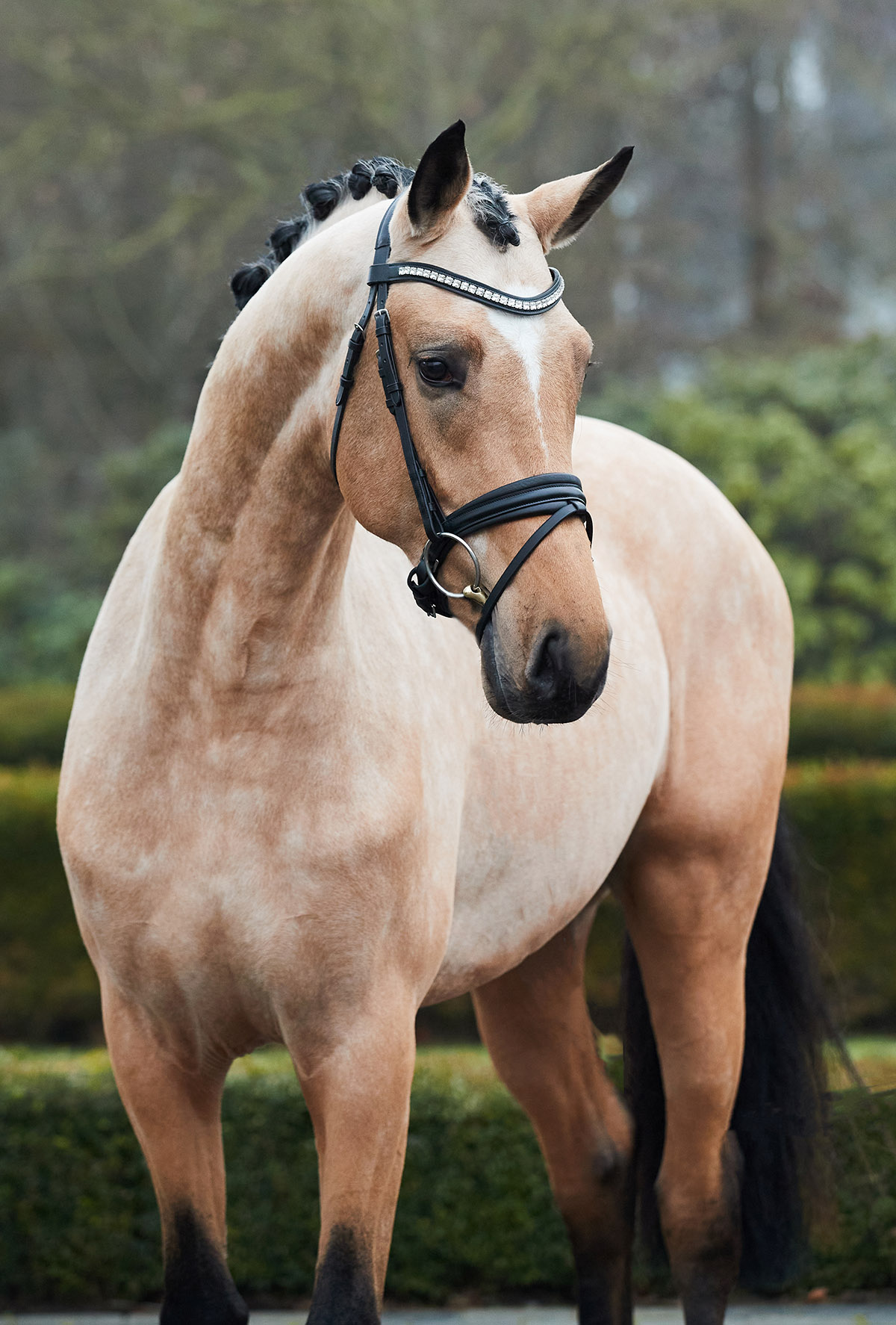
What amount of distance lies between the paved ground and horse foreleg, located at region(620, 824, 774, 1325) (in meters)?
1.19

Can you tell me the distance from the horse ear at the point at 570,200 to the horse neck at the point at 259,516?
376 mm

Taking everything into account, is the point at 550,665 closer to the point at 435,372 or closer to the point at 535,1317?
the point at 435,372

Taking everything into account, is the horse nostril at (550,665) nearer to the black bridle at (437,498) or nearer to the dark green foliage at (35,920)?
the black bridle at (437,498)

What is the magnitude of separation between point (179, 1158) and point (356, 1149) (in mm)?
389

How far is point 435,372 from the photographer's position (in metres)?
1.81

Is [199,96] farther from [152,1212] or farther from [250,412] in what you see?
[250,412]

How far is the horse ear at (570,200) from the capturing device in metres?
2.05

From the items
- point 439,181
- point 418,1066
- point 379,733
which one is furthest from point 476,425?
point 418,1066

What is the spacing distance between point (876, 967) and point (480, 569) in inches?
185

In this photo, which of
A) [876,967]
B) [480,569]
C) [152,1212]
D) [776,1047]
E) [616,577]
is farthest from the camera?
[876,967]

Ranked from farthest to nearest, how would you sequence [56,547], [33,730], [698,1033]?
[56,547] → [33,730] → [698,1033]

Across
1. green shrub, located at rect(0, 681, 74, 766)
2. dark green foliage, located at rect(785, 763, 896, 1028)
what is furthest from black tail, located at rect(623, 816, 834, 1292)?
green shrub, located at rect(0, 681, 74, 766)

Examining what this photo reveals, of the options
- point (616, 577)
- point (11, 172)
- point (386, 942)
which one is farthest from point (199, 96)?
point (386, 942)

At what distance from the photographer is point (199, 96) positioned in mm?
12609
